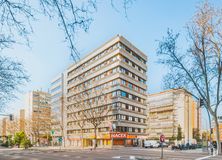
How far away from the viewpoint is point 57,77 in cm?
10675

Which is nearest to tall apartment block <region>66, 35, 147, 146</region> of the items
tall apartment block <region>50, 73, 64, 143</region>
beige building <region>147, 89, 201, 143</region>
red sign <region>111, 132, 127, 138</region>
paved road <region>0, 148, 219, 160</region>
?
red sign <region>111, 132, 127, 138</region>

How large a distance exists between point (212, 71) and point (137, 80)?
172ft

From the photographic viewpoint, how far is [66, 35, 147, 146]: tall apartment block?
67.7 m

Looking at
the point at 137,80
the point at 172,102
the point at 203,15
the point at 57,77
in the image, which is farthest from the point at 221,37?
the point at 172,102

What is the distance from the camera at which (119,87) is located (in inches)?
2660

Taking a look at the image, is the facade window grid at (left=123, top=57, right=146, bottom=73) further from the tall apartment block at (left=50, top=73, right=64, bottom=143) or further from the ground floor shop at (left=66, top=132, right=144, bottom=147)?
the tall apartment block at (left=50, top=73, right=64, bottom=143)

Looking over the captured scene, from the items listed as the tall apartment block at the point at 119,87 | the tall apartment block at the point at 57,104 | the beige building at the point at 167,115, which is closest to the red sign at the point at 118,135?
the tall apartment block at the point at 119,87

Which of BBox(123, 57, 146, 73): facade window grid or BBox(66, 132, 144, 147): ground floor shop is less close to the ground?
BBox(123, 57, 146, 73): facade window grid

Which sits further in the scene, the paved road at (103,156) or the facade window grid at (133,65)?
the facade window grid at (133,65)

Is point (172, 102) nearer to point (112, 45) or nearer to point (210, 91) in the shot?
point (112, 45)

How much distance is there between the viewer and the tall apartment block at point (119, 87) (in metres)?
67.7

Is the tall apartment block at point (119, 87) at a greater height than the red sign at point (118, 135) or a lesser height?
greater

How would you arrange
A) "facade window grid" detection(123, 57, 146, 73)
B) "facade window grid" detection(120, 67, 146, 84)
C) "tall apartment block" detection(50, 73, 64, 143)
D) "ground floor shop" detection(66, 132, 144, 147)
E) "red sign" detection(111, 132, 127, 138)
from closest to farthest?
"red sign" detection(111, 132, 127, 138)
"ground floor shop" detection(66, 132, 144, 147)
"facade window grid" detection(120, 67, 146, 84)
"facade window grid" detection(123, 57, 146, 73)
"tall apartment block" detection(50, 73, 64, 143)

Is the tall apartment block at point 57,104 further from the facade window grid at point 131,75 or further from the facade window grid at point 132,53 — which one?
the facade window grid at point 132,53
